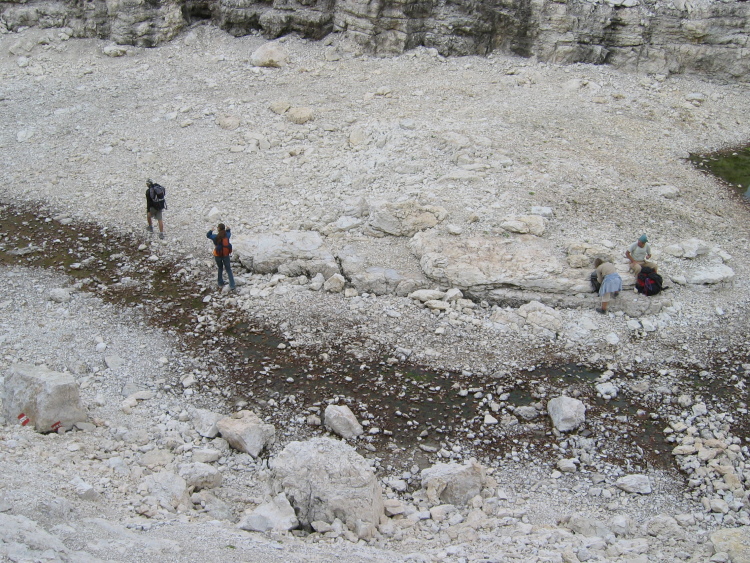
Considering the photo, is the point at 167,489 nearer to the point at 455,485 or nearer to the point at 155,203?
the point at 455,485

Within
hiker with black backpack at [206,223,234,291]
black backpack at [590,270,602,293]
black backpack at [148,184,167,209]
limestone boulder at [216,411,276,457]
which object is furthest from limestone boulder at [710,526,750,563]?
black backpack at [148,184,167,209]

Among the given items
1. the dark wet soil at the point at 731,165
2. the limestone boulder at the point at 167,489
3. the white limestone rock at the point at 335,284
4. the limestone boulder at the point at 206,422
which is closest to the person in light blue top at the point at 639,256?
the white limestone rock at the point at 335,284

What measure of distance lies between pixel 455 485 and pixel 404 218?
6.78 metres

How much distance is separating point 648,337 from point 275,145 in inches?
433

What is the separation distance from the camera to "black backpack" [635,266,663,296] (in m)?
12.4

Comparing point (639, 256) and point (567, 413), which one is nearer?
point (567, 413)

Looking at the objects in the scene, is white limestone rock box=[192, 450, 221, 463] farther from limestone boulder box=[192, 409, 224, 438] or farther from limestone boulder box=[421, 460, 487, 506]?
limestone boulder box=[421, 460, 487, 506]

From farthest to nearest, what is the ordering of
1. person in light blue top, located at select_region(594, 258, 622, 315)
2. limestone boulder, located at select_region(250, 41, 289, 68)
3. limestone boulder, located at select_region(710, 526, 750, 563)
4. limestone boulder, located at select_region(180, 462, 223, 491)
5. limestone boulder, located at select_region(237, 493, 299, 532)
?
limestone boulder, located at select_region(250, 41, 289, 68), person in light blue top, located at select_region(594, 258, 622, 315), limestone boulder, located at select_region(180, 462, 223, 491), limestone boulder, located at select_region(237, 493, 299, 532), limestone boulder, located at select_region(710, 526, 750, 563)

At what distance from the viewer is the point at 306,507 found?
773cm

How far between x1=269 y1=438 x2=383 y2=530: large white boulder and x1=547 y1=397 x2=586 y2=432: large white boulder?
3.24 meters

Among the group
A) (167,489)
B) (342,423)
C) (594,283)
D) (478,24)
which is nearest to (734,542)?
(342,423)

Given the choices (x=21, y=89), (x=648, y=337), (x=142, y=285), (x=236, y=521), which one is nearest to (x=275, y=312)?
(x=142, y=285)

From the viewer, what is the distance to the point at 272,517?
760 centimetres

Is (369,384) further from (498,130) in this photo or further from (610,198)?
(498,130)
